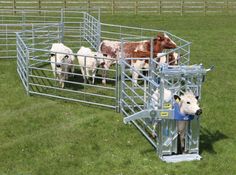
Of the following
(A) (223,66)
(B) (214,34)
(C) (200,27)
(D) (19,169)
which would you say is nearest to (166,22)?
(C) (200,27)

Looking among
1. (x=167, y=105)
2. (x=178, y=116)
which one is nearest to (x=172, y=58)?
(x=167, y=105)

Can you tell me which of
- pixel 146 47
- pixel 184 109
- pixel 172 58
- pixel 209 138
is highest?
pixel 146 47

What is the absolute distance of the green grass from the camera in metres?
8.32

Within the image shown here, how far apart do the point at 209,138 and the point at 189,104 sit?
1.92m

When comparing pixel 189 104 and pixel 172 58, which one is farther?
pixel 172 58

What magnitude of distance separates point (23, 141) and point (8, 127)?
3.23 ft

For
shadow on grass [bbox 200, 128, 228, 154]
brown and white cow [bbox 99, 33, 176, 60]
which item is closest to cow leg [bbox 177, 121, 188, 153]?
shadow on grass [bbox 200, 128, 228, 154]

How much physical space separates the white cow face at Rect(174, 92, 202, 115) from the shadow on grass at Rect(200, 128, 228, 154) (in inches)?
50.0

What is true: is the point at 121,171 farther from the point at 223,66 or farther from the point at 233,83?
the point at 223,66

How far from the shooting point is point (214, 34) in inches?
981

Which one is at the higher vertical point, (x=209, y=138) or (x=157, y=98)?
(x=157, y=98)

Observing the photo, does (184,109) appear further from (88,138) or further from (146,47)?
(146,47)

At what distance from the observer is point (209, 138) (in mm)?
9742

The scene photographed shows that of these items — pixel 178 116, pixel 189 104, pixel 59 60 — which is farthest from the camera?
pixel 59 60
